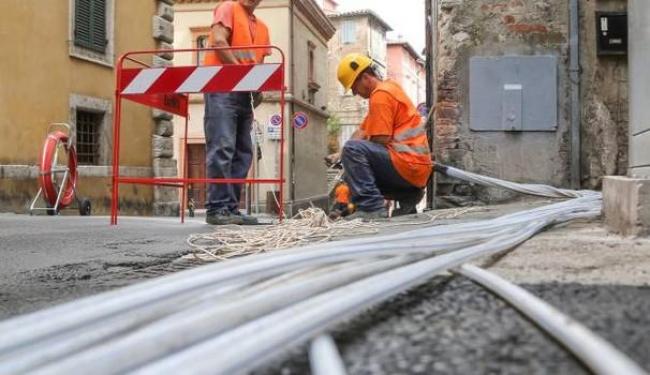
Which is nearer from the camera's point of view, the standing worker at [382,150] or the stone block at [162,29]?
the standing worker at [382,150]

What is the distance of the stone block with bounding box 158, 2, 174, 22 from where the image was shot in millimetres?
14516

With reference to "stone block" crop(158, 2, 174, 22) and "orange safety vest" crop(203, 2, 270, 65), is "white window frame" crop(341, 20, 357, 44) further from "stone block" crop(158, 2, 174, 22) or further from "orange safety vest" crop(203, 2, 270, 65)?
"orange safety vest" crop(203, 2, 270, 65)

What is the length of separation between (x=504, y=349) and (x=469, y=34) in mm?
5066

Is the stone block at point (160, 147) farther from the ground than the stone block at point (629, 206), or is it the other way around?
the stone block at point (160, 147)

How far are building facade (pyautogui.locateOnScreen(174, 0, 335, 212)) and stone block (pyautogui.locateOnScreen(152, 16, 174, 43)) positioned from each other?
5.98 m

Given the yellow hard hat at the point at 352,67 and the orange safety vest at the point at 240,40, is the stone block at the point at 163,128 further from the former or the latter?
the yellow hard hat at the point at 352,67

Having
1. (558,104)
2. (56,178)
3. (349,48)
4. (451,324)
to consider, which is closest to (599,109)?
(558,104)

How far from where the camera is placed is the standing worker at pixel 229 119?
16.8ft

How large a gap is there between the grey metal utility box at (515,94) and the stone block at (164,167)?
942 cm

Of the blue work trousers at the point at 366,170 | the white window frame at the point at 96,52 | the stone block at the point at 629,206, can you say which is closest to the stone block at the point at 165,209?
the white window frame at the point at 96,52

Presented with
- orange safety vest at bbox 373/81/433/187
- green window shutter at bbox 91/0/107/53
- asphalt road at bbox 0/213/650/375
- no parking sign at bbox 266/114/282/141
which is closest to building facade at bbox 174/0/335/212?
no parking sign at bbox 266/114/282/141

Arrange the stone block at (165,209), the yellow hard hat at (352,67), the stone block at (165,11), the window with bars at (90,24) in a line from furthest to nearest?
the stone block at (165,11) → the stone block at (165,209) → the window with bars at (90,24) → the yellow hard hat at (352,67)

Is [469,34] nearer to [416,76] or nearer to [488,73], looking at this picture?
[488,73]

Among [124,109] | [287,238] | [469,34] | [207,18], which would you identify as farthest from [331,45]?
[287,238]
